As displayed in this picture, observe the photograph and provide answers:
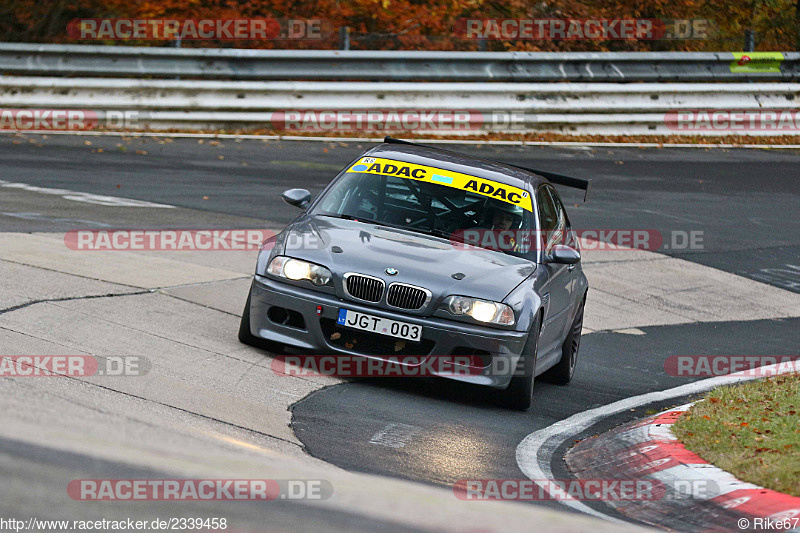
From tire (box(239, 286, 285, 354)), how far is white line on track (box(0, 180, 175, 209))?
558 centimetres

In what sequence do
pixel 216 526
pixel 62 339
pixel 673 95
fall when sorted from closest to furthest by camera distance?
pixel 216 526
pixel 62 339
pixel 673 95

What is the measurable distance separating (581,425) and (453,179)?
2149 millimetres

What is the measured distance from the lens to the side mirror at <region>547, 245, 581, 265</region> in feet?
28.2

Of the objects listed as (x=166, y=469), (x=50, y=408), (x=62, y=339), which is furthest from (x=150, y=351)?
(x=166, y=469)

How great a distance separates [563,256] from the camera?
28.2ft

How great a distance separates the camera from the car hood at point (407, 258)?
7.80m

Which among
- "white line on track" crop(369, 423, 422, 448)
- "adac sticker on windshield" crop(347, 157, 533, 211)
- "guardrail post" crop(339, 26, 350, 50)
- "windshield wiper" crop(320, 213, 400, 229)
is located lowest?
"white line on track" crop(369, 423, 422, 448)

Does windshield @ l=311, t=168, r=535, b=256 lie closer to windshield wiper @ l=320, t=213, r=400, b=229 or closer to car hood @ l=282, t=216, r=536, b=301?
windshield wiper @ l=320, t=213, r=400, b=229

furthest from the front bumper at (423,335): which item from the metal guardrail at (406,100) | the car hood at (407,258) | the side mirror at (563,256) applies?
the metal guardrail at (406,100)

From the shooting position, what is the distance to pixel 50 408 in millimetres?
5691

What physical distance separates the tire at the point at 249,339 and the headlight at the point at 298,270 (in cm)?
37

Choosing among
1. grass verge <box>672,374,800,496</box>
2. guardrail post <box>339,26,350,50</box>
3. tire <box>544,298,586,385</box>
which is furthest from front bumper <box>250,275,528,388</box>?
guardrail post <box>339,26,350,50</box>

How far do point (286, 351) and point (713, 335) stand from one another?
15.6ft

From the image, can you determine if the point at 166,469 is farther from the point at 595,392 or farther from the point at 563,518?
the point at 595,392
